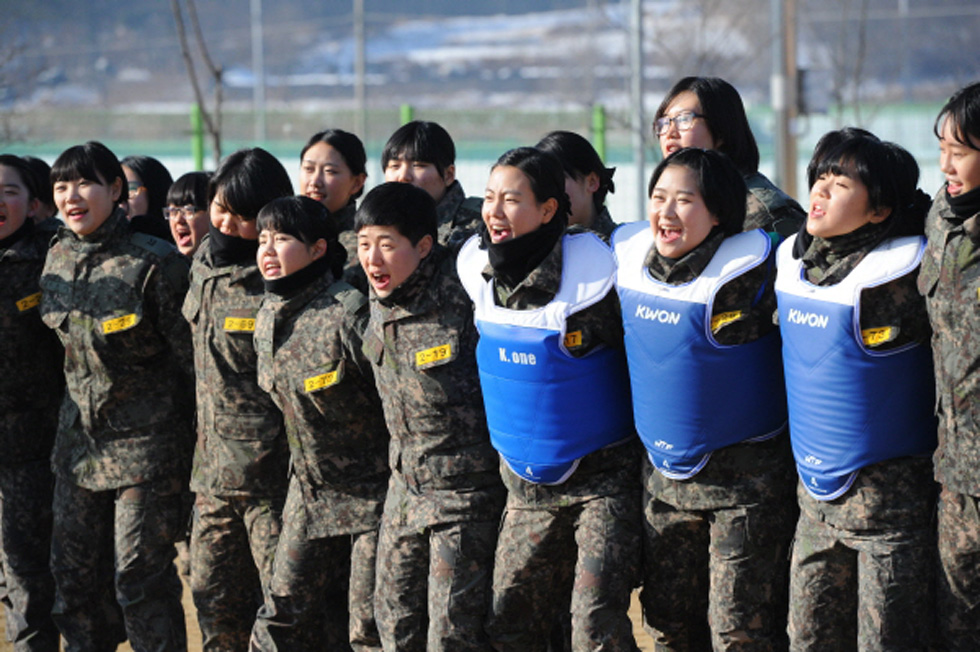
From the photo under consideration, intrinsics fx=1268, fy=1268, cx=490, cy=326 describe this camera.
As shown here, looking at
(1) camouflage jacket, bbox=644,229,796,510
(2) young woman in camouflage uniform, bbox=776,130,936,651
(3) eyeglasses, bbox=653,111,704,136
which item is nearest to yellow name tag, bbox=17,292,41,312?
(3) eyeglasses, bbox=653,111,704,136

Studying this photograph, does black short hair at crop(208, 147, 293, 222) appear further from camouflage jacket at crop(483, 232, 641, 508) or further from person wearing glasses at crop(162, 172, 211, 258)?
camouflage jacket at crop(483, 232, 641, 508)

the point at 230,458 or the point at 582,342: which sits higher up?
the point at 582,342

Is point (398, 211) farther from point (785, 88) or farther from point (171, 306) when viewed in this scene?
point (785, 88)

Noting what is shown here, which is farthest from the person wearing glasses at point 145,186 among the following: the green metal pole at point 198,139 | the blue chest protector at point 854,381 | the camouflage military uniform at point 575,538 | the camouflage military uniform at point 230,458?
the green metal pole at point 198,139

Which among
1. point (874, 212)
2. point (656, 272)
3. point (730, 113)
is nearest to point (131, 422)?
point (656, 272)

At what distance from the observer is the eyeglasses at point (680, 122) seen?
447 cm

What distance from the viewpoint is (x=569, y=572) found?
4207 millimetres

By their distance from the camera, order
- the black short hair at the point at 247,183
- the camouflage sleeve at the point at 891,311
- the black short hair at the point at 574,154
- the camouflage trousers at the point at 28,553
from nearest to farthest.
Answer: the camouflage sleeve at the point at 891,311
the black short hair at the point at 574,154
the black short hair at the point at 247,183
the camouflage trousers at the point at 28,553

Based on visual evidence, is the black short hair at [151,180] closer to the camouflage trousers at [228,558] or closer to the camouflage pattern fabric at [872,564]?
the camouflage trousers at [228,558]

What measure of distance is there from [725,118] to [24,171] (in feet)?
10.2

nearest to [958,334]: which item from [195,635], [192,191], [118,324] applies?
[118,324]

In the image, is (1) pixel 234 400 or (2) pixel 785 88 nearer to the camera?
(1) pixel 234 400

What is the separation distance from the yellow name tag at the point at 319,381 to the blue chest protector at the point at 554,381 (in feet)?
2.09

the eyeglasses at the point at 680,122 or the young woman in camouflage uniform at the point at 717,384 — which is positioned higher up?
the eyeglasses at the point at 680,122
